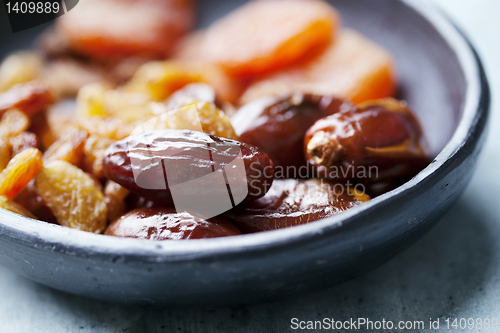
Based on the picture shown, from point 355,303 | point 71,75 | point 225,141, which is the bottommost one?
point 355,303

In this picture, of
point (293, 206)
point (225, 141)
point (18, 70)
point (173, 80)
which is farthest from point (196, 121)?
point (18, 70)

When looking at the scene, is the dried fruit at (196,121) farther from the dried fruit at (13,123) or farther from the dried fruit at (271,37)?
the dried fruit at (271,37)

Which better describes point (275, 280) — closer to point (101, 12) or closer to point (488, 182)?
point (488, 182)

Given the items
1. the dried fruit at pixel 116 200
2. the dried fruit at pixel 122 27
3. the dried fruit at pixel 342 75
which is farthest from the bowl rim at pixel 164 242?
the dried fruit at pixel 122 27

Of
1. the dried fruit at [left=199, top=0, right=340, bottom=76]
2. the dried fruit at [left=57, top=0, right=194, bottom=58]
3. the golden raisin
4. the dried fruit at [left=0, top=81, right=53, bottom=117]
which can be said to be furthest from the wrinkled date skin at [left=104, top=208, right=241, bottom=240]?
the dried fruit at [left=57, top=0, right=194, bottom=58]

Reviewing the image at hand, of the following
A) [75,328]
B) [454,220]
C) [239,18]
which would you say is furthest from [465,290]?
[239,18]

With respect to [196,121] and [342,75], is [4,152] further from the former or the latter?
[342,75]
